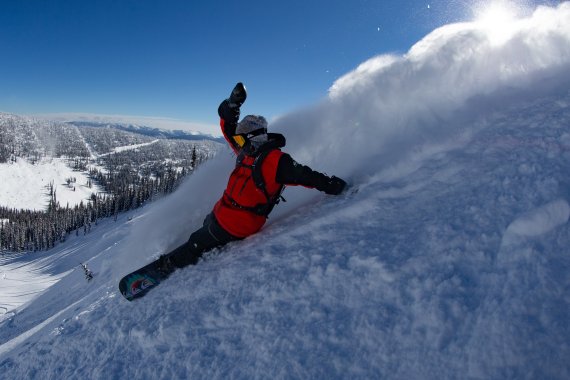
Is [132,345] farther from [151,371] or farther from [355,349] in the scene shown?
[355,349]

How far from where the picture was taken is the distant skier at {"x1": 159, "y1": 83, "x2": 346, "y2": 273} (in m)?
4.63

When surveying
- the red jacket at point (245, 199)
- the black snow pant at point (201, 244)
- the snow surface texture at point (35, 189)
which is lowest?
the snow surface texture at point (35, 189)

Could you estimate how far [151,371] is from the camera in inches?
122

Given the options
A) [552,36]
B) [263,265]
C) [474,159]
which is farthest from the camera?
[552,36]

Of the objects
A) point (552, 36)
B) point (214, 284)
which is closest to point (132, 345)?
point (214, 284)

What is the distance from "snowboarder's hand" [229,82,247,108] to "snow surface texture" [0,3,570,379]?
6.45ft

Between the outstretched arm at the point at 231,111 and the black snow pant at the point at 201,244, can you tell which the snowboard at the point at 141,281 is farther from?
the outstretched arm at the point at 231,111

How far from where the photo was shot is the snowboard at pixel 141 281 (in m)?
4.72

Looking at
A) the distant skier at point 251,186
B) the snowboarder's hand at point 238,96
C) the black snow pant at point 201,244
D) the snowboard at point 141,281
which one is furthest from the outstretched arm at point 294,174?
the snowboard at point 141,281

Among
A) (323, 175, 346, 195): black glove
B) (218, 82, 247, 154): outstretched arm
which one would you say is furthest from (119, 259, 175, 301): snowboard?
(323, 175, 346, 195): black glove

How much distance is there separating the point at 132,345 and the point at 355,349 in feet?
7.95

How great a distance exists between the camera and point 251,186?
480 centimetres

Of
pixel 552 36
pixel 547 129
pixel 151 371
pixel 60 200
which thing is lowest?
pixel 60 200

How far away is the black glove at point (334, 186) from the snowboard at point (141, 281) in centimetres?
277
